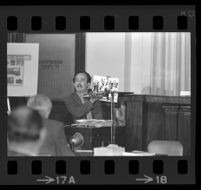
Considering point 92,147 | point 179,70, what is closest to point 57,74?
point 92,147

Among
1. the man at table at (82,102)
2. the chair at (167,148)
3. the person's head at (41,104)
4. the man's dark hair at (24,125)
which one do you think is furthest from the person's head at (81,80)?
the chair at (167,148)

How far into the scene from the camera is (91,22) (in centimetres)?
412

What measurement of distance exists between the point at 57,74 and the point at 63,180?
0.66 meters

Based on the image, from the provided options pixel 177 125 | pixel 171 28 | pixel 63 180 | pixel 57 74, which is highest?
pixel 171 28

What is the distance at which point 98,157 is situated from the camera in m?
4.13

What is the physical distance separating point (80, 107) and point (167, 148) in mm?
594

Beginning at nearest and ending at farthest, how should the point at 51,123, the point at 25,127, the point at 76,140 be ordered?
the point at 25,127 < the point at 51,123 < the point at 76,140

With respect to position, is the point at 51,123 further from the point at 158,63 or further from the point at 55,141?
the point at 158,63

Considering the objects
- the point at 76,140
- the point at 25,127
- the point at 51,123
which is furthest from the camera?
the point at 76,140

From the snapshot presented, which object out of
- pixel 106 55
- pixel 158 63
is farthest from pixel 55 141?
pixel 158 63

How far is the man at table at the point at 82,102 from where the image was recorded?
4.23 meters

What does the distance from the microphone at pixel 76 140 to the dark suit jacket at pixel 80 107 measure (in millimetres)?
114

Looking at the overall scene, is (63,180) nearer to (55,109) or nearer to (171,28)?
(55,109)

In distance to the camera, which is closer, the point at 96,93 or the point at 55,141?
the point at 55,141
